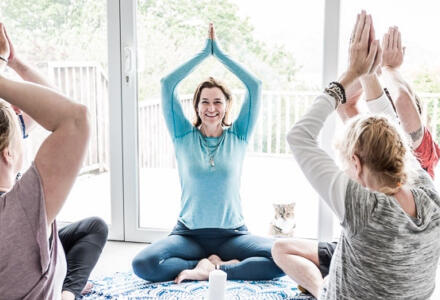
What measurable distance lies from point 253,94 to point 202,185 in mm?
534

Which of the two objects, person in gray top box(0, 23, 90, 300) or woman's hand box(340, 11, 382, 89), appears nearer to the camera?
person in gray top box(0, 23, 90, 300)

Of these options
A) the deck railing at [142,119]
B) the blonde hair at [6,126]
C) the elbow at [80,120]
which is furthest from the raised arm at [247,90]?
the elbow at [80,120]

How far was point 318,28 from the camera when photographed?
2.67 metres

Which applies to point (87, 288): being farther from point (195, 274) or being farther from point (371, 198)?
point (371, 198)

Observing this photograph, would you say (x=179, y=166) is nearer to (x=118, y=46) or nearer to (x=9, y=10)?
(x=118, y=46)

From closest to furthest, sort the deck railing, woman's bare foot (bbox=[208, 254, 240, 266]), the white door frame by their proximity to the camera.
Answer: woman's bare foot (bbox=[208, 254, 240, 266]), the white door frame, the deck railing

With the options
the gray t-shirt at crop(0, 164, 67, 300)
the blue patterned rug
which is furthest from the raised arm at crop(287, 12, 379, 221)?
the blue patterned rug

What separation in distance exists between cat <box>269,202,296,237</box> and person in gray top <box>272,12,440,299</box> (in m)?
1.35

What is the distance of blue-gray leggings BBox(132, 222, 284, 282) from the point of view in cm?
235

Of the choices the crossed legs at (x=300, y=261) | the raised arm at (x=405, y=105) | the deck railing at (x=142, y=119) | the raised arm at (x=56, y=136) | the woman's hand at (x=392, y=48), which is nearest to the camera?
the raised arm at (x=56, y=136)

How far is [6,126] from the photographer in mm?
1272

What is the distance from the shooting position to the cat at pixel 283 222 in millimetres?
2725

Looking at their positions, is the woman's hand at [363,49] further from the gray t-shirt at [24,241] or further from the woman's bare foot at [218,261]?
the woman's bare foot at [218,261]

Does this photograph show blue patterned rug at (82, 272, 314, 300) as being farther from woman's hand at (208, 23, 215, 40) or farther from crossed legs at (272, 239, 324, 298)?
woman's hand at (208, 23, 215, 40)
